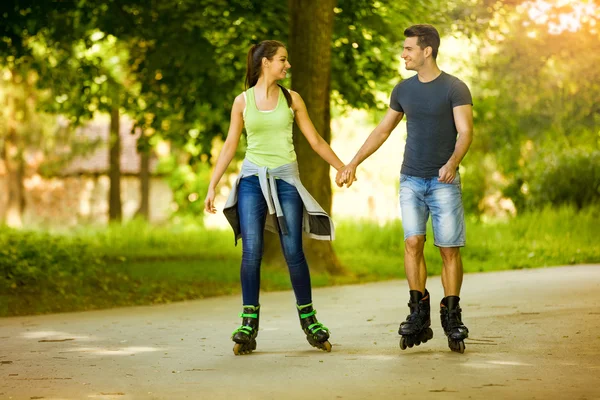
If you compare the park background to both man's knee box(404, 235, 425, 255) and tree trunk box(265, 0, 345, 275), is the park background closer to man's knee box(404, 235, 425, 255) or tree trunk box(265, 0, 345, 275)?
tree trunk box(265, 0, 345, 275)

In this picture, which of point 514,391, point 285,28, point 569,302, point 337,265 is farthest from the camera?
point 285,28

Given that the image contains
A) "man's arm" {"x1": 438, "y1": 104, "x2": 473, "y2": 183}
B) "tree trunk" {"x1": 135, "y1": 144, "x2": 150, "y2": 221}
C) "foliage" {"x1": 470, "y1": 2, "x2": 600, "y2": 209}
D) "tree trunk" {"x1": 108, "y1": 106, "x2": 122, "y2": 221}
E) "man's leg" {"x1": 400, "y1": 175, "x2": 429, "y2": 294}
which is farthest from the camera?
"tree trunk" {"x1": 135, "y1": 144, "x2": 150, "y2": 221}

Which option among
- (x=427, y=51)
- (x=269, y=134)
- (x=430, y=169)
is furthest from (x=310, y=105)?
(x=430, y=169)

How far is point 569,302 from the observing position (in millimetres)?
10656

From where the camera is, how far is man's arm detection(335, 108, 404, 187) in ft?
26.4

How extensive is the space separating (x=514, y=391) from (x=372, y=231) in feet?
46.7

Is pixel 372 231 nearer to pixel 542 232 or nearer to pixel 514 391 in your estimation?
pixel 542 232

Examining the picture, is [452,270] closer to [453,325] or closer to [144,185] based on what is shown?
[453,325]

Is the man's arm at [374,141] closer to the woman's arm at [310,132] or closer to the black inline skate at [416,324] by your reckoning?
the woman's arm at [310,132]

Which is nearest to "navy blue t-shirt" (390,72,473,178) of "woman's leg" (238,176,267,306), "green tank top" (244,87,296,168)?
"green tank top" (244,87,296,168)

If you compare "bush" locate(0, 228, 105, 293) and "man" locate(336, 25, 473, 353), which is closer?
"man" locate(336, 25, 473, 353)

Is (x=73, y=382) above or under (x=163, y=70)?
under

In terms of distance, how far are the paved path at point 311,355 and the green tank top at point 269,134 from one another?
4.47 feet

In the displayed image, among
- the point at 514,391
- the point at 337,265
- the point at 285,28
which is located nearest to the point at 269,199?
the point at 514,391
